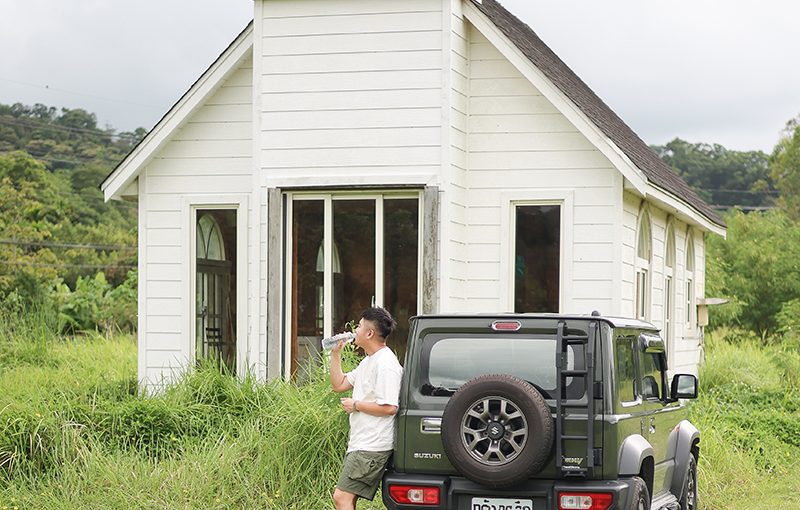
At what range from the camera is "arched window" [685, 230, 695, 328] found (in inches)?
867

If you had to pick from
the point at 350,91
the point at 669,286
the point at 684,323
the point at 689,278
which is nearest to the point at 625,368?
the point at 350,91

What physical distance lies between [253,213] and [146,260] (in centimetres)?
205

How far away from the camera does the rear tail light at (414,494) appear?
859 centimetres

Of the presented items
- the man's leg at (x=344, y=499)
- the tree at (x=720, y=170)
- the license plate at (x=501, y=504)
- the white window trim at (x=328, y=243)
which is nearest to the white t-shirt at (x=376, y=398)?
the man's leg at (x=344, y=499)

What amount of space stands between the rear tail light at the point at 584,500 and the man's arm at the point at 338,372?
1861mm

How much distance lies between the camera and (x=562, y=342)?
8.40 m

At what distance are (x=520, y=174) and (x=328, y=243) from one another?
244 cm

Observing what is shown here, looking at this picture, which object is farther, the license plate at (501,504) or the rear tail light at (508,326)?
the rear tail light at (508,326)

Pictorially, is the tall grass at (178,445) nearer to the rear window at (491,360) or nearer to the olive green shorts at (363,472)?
the olive green shorts at (363,472)

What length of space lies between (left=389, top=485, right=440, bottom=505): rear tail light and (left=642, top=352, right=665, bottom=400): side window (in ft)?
6.26

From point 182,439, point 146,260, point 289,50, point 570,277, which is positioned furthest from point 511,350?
point 146,260

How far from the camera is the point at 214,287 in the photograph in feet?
54.0

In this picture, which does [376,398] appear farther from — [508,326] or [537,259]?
[537,259]

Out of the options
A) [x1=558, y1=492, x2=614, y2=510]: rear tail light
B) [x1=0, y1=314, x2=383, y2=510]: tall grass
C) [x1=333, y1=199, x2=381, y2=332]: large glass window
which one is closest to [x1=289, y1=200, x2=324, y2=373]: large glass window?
[x1=333, y1=199, x2=381, y2=332]: large glass window
